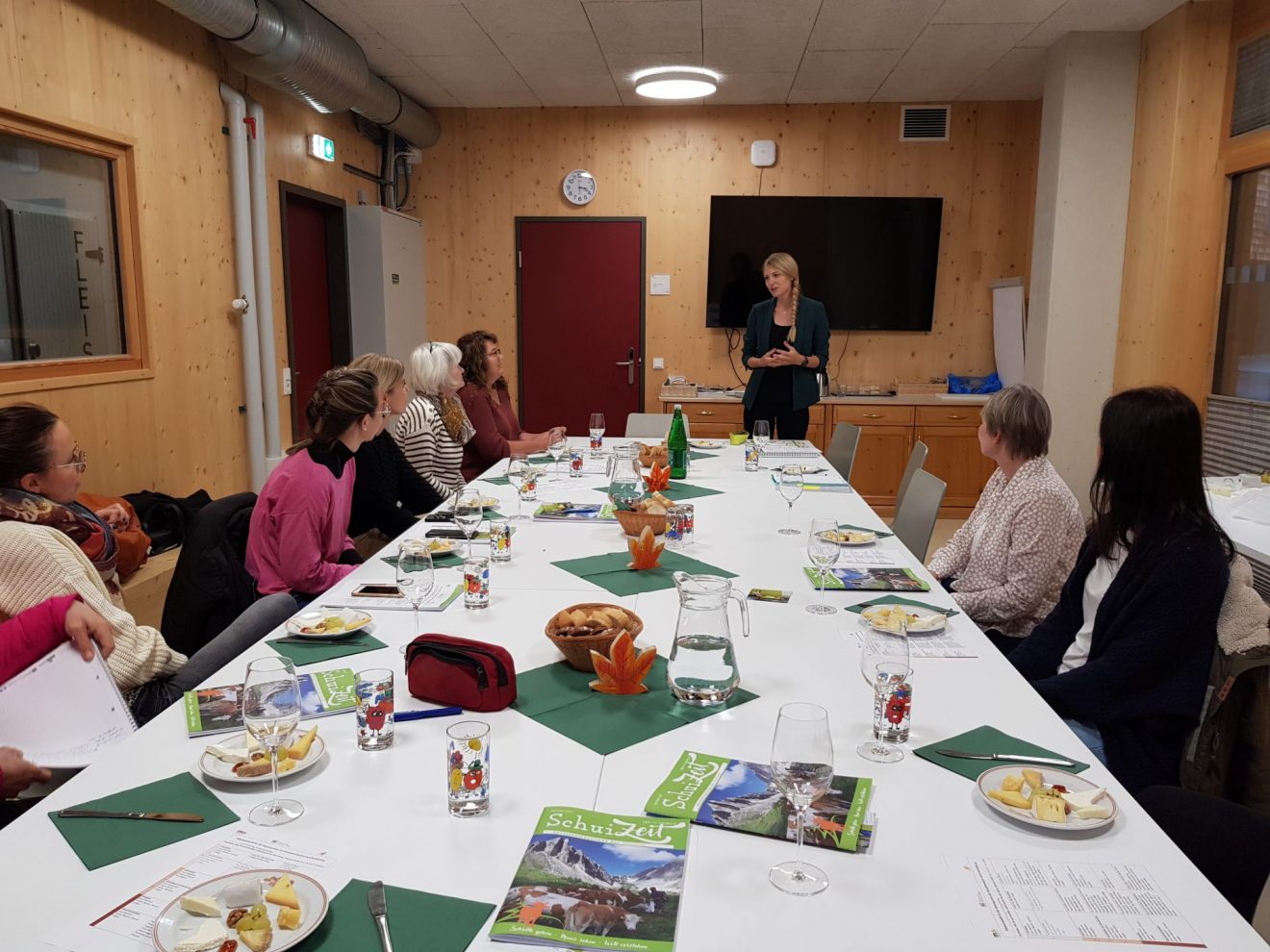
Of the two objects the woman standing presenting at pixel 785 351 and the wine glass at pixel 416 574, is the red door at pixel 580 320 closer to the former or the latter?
the woman standing presenting at pixel 785 351

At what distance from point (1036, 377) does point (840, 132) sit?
251cm

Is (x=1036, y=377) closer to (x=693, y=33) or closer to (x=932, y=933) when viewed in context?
(x=693, y=33)

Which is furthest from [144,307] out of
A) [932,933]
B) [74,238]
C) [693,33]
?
[932,933]

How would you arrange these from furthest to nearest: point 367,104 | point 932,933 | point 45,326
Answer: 1. point 367,104
2. point 45,326
3. point 932,933

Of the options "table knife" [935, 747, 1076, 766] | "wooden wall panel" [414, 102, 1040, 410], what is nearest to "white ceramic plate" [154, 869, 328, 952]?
"table knife" [935, 747, 1076, 766]

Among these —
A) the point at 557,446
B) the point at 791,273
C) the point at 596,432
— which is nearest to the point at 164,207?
the point at 557,446

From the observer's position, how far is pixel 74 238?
13.5 feet

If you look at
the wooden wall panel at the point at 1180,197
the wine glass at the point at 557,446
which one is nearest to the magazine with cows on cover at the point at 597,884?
the wine glass at the point at 557,446

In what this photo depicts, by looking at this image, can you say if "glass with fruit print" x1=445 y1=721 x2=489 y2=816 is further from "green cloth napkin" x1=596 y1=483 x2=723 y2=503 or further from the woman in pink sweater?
"green cloth napkin" x1=596 y1=483 x2=723 y2=503

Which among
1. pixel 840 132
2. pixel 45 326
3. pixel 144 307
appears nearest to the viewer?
pixel 45 326

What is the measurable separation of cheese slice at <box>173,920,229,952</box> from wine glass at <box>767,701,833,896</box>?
0.63 meters

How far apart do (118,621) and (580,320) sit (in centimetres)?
583

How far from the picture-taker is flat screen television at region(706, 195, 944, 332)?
727cm

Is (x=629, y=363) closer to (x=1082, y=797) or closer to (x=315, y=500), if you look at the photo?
(x=315, y=500)
